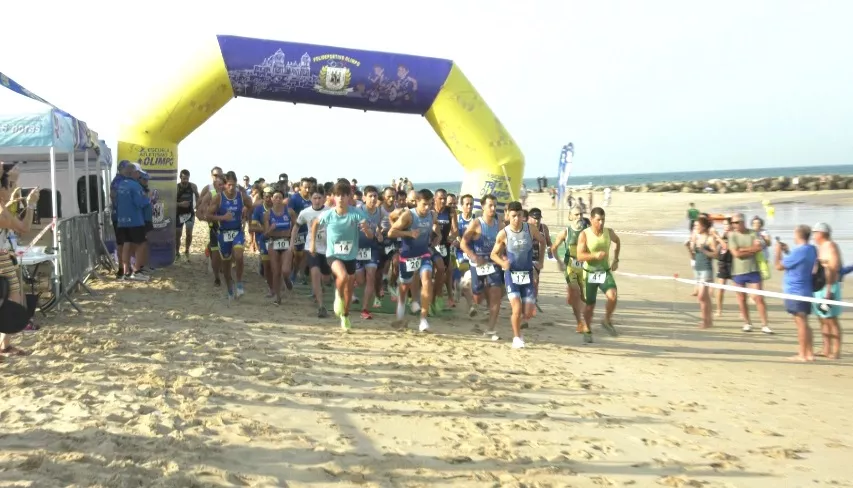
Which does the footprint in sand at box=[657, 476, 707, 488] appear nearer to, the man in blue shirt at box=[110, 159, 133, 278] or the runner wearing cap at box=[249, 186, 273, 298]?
the runner wearing cap at box=[249, 186, 273, 298]

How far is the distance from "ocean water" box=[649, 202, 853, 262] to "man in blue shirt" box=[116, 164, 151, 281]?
518 inches

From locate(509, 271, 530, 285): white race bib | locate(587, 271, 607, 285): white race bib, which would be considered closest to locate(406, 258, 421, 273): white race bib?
locate(509, 271, 530, 285): white race bib

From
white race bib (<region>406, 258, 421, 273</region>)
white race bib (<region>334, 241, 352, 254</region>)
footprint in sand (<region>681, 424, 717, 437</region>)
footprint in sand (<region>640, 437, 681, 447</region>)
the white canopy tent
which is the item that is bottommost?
footprint in sand (<region>681, 424, 717, 437</region>)

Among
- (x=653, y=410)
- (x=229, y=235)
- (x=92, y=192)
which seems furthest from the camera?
(x=92, y=192)

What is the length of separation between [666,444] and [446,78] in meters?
7.34

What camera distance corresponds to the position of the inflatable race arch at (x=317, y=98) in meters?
10.1

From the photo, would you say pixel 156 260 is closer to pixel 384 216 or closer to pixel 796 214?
pixel 384 216

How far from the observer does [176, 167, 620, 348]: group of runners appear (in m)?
7.81

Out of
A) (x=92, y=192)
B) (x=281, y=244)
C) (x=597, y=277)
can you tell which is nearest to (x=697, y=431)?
(x=597, y=277)

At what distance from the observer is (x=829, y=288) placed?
23.9ft

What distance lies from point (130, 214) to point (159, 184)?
1075 millimetres

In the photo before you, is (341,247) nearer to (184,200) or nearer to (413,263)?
(413,263)

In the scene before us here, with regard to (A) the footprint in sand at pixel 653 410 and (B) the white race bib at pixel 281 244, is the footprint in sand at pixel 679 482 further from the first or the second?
(B) the white race bib at pixel 281 244

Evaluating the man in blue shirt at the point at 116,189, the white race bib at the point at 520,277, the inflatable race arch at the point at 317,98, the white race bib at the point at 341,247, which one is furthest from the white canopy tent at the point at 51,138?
the white race bib at the point at 520,277
